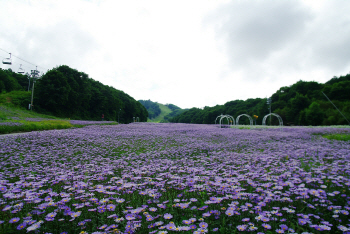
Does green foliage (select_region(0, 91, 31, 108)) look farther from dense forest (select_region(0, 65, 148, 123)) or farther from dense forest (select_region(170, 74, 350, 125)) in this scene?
dense forest (select_region(170, 74, 350, 125))

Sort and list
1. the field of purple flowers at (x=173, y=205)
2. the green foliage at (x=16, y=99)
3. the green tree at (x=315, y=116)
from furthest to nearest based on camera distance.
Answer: the green tree at (x=315, y=116), the green foliage at (x=16, y=99), the field of purple flowers at (x=173, y=205)

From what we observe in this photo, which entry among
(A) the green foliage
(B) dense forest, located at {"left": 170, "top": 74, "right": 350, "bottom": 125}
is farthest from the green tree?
(A) the green foliage

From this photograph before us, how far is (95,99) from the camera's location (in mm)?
62656

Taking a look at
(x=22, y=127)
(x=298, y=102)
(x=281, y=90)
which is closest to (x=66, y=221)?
(x=22, y=127)

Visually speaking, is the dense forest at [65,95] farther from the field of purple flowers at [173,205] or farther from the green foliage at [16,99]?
the field of purple flowers at [173,205]

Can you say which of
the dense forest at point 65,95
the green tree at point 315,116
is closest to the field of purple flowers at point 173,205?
the dense forest at point 65,95

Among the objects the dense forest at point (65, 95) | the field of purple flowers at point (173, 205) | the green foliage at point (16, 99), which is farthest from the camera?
the dense forest at point (65, 95)

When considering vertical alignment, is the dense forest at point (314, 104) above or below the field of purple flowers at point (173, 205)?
above

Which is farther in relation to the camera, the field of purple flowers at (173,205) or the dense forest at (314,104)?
the dense forest at (314,104)

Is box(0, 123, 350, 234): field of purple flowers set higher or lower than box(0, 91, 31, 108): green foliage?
lower

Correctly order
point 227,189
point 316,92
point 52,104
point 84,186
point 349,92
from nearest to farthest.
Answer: point 227,189 → point 84,186 → point 52,104 → point 349,92 → point 316,92

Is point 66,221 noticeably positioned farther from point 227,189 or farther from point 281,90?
point 281,90

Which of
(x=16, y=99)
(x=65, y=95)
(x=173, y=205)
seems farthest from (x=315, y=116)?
(x=16, y=99)

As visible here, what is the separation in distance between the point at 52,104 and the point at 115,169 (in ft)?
149
